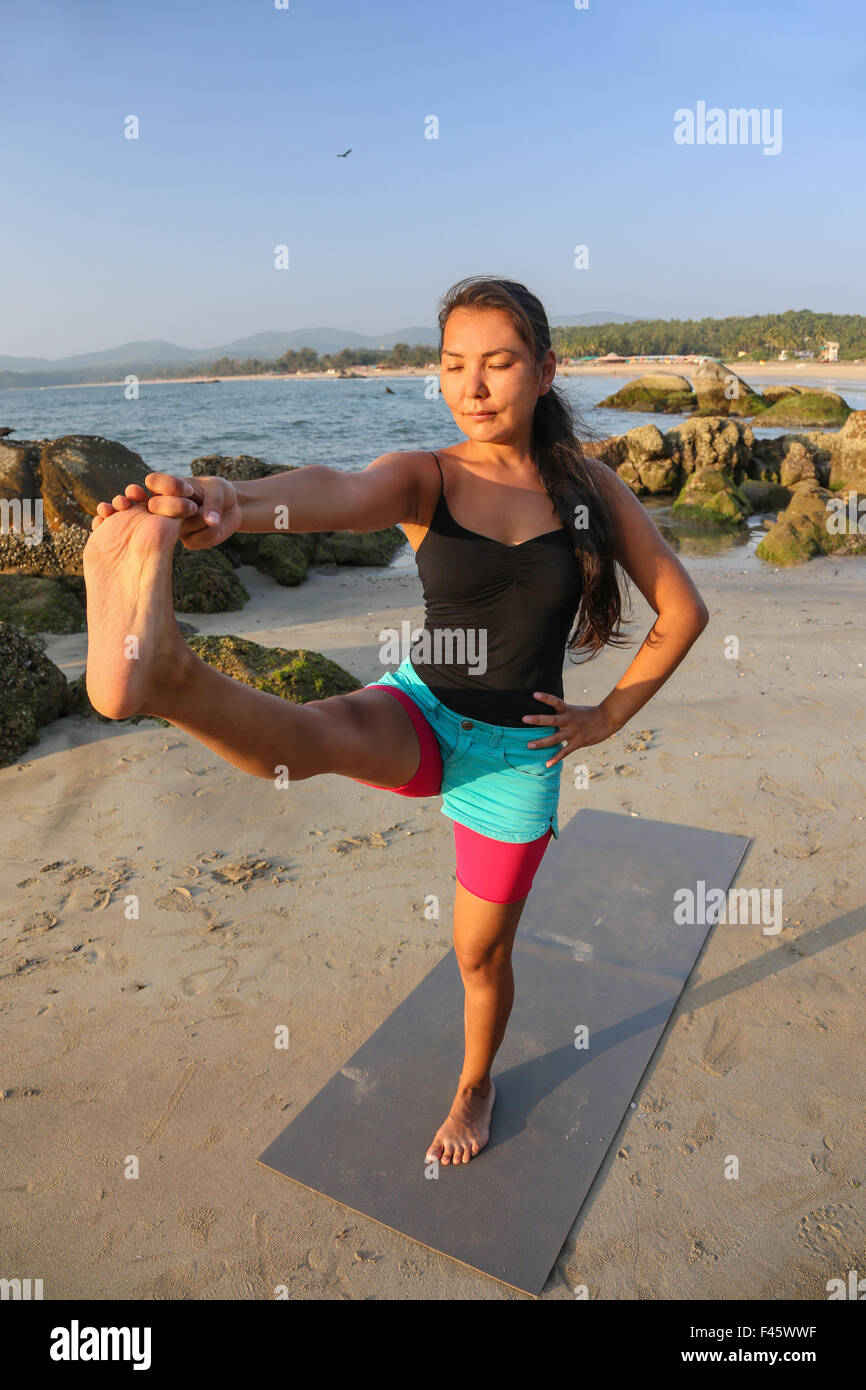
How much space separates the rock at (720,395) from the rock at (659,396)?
416 cm

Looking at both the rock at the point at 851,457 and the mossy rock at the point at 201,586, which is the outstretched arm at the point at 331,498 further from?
the rock at the point at 851,457

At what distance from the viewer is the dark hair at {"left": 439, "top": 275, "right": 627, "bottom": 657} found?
6.52 ft

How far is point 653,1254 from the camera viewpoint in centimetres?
224

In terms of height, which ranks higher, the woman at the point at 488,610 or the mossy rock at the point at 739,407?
the mossy rock at the point at 739,407

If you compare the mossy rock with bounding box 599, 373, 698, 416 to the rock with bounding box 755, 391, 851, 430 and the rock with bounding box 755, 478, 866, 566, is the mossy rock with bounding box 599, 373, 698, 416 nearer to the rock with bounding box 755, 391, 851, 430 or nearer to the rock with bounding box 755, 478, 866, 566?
the rock with bounding box 755, 391, 851, 430

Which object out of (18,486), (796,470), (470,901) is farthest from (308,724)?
(796,470)

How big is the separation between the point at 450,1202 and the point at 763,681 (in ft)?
15.8

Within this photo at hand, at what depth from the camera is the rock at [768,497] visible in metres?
16.4

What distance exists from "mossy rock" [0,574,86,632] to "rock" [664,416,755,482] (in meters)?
14.5

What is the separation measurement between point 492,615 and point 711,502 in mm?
13965

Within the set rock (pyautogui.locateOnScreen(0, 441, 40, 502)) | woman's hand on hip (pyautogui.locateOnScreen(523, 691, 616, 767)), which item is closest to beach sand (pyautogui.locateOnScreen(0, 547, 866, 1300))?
woman's hand on hip (pyautogui.locateOnScreen(523, 691, 616, 767))

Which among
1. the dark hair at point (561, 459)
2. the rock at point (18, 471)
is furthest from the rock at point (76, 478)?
the dark hair at point (561, 459)

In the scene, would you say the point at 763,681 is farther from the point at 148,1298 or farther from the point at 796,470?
the point at 796,470
